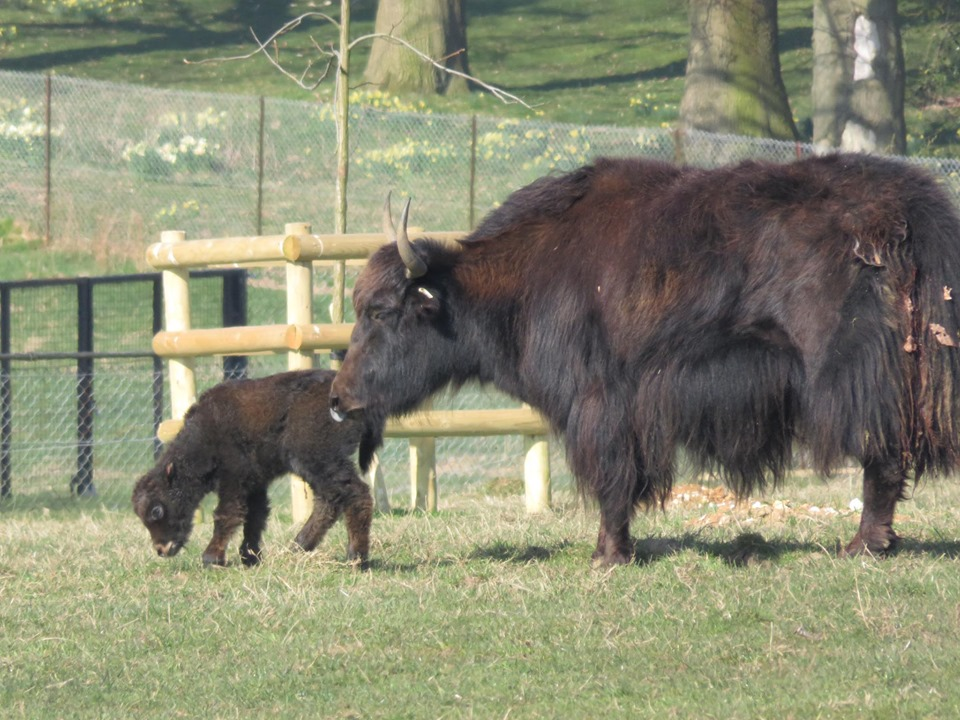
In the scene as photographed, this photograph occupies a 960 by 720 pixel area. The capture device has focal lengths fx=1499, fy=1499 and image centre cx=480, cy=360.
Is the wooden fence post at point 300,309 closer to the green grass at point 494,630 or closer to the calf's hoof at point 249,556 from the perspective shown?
the green grass at point 494,630

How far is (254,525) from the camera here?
310 inches

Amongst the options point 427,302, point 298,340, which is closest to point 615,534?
point 427,302

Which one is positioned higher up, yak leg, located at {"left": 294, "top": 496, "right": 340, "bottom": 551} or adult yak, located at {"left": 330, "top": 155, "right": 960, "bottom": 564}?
adult yak, located at {"left": 330, "top": 155, "right": 960, "bottom": 564}

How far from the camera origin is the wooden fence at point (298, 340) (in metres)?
9.23

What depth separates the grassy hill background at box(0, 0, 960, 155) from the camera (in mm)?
28484

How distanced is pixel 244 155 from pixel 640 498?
15.5m

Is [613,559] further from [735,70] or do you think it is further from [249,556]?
[735,70]

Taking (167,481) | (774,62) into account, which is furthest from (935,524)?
(774,62)

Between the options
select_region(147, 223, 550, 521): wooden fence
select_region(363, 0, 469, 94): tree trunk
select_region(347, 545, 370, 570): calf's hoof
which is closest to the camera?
select_region(347, 545, 370, 570): calf's hoof

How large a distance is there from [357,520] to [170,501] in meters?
1.03

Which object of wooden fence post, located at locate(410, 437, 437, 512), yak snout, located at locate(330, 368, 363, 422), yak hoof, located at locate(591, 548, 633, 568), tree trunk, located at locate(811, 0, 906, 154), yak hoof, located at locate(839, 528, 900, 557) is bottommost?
wooden fence post, located at locate(410, 437, 437, 512)

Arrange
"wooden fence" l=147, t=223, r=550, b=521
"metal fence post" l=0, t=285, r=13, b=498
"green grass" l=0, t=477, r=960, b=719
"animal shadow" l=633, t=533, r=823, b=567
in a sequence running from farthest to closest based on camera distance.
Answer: "metal fence post" l=0, t=285, r=13, b=498
"wooden fence" l=147, t=223, r=550, b=521
"animal shadow" l=633, t=533, r=823, b=567
"green grass" l=0, t=477, r=960, b=719

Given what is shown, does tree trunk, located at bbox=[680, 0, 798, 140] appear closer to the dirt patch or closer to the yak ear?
the dirt patch

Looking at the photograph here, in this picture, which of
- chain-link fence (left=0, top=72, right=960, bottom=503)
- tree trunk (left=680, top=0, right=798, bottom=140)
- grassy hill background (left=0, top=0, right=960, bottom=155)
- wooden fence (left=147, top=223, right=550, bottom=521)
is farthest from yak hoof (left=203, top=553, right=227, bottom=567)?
grassy hill background (left=0, top=0, right=960, bottom=155)
